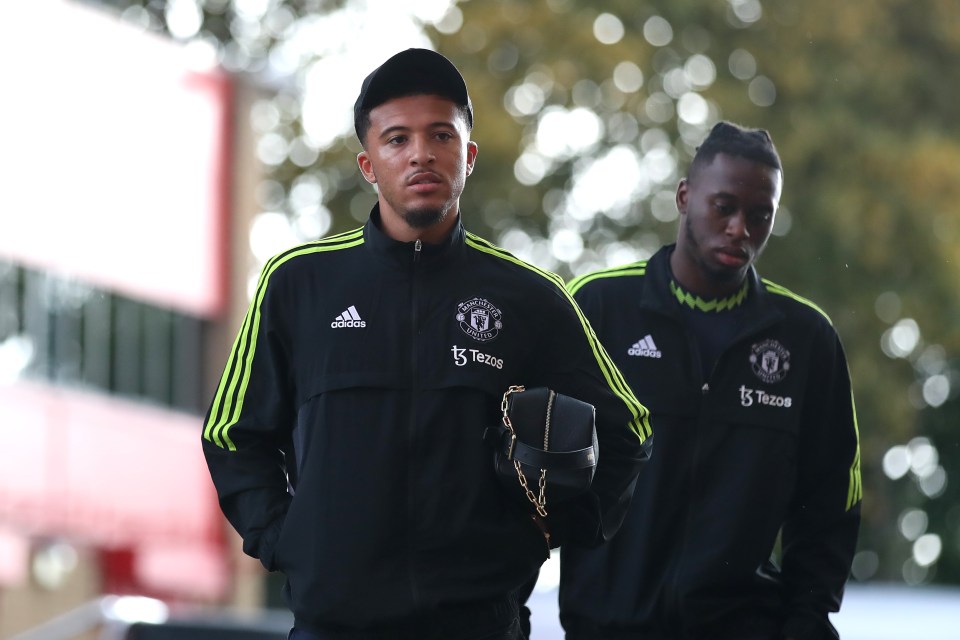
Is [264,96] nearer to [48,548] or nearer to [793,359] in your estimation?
[48,548]

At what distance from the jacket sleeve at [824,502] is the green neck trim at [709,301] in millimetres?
306

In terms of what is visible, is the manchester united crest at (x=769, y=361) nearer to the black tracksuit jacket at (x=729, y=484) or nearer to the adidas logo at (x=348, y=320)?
Answer: the black tracksuit jacket at (x=729, y=484)

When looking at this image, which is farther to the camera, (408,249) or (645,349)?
(645,349)

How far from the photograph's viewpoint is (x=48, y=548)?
17188 millimetres

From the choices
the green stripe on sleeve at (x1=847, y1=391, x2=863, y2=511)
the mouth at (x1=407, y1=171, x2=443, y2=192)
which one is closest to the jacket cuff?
the mouth at (x1=407, y1=171, x2=443, y2=192)

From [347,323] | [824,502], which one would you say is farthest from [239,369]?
[824,502]

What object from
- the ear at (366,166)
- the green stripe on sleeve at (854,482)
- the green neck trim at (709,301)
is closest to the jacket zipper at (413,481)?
the ear at (366,166)

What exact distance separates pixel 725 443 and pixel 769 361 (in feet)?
1.00

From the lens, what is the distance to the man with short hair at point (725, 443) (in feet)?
17.7

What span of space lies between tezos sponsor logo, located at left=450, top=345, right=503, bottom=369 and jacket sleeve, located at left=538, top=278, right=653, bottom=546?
0.65ft

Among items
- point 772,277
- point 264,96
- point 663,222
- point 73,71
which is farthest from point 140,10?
point 772,277

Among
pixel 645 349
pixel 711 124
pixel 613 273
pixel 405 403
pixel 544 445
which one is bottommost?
pixel 544 445

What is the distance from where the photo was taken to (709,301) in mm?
5676

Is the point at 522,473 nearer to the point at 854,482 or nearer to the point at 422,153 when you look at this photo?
the point at 422,153
